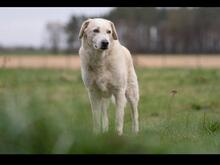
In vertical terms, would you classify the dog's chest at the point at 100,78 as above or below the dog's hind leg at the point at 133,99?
above

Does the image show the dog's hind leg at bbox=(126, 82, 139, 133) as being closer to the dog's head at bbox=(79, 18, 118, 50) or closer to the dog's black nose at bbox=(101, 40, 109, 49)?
the dog's head at bbox=(79, 18, 118, 50)

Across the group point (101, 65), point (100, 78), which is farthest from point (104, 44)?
point (100, 78)

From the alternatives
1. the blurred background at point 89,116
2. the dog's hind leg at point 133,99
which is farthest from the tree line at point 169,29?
the dog's hind leg at point 133,99

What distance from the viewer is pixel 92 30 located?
820 centimetres

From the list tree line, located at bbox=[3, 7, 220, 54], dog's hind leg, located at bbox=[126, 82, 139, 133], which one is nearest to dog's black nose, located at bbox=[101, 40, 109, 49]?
dog's hind leg, located at bbox=[126, 82, 139, 133]

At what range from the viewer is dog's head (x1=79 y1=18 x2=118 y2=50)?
8.06 m

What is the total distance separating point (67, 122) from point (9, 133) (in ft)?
1.76

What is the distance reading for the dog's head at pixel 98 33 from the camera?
26.5 ft

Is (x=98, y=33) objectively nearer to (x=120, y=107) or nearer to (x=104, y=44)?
(x=104, y=44)

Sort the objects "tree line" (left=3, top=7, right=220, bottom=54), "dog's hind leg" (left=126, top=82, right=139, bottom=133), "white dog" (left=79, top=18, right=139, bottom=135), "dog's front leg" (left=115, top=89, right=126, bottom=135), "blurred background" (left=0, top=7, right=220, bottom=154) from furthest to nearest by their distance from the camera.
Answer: "tree line" (left=3, top=7, right=220, bottom=54) → "dog's hind leg" (left=126, top=82, right=139, bottom=133) → "dog's front leg" (left=115, top=89, right=126, bottom=135) → "white dog" (left=79, top=18, right=139, bottom=135) → "blurred background" (left=0, top=7, right=220, bottom=154)

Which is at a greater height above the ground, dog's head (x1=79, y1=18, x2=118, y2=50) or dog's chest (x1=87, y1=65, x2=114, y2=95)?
dog's head (x1=79, y1=18, x2=118, y2=50)

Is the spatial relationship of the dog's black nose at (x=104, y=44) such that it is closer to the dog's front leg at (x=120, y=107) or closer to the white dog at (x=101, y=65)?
the white dog at (x=101, y=65)
